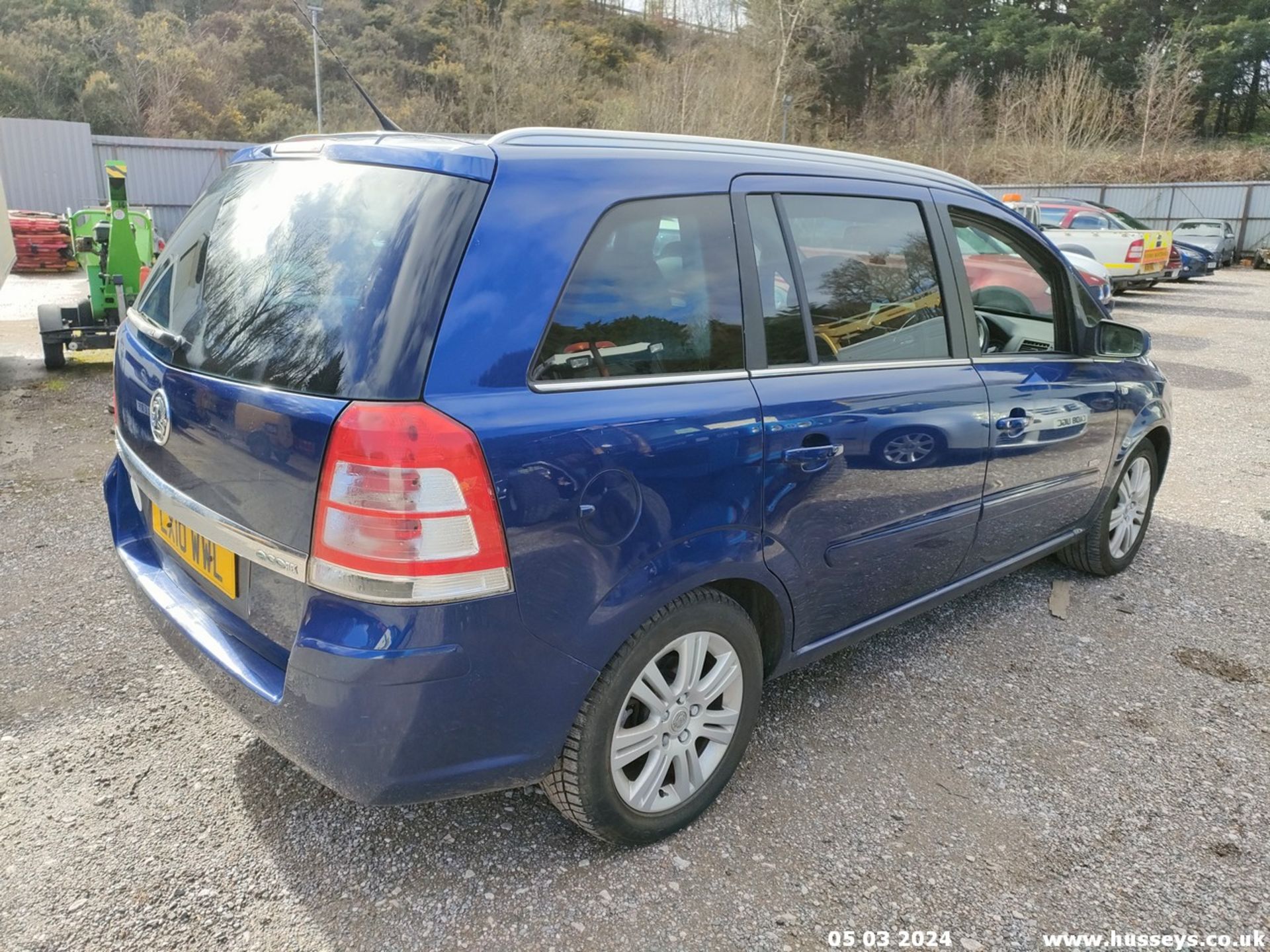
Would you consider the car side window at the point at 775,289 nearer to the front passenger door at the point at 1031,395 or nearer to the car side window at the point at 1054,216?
the front passenger door at the point at 1031,395

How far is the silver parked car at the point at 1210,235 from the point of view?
2464 centimetres

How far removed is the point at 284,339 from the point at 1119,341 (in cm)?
353

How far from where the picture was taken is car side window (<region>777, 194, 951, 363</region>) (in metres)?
2.63

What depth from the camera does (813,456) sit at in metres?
2.49

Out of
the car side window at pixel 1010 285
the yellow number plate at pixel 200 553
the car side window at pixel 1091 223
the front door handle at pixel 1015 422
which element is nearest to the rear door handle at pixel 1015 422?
the front door handle at pixel 1015 422

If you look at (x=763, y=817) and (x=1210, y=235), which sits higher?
(x=1210, y=235)

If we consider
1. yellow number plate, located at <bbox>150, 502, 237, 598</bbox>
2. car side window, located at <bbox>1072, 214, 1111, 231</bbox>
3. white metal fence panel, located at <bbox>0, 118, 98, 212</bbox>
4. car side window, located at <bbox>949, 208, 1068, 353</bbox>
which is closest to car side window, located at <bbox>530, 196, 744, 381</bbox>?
yellow number plate, located at <bbox>150, 502, 237, 598</bbox>

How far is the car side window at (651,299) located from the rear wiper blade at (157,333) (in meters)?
1.03

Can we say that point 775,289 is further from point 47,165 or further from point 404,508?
point 47,165

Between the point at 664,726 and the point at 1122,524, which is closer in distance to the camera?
the point at 664,726

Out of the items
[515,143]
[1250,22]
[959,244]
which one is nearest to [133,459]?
[515,143]

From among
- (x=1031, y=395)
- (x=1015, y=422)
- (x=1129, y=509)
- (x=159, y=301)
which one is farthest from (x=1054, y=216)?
(x=159, y=301)

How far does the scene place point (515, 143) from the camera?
2.06 m

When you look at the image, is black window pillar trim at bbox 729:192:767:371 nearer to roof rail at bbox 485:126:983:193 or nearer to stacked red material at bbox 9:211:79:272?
roof rail at bbox 485:126:983:193
